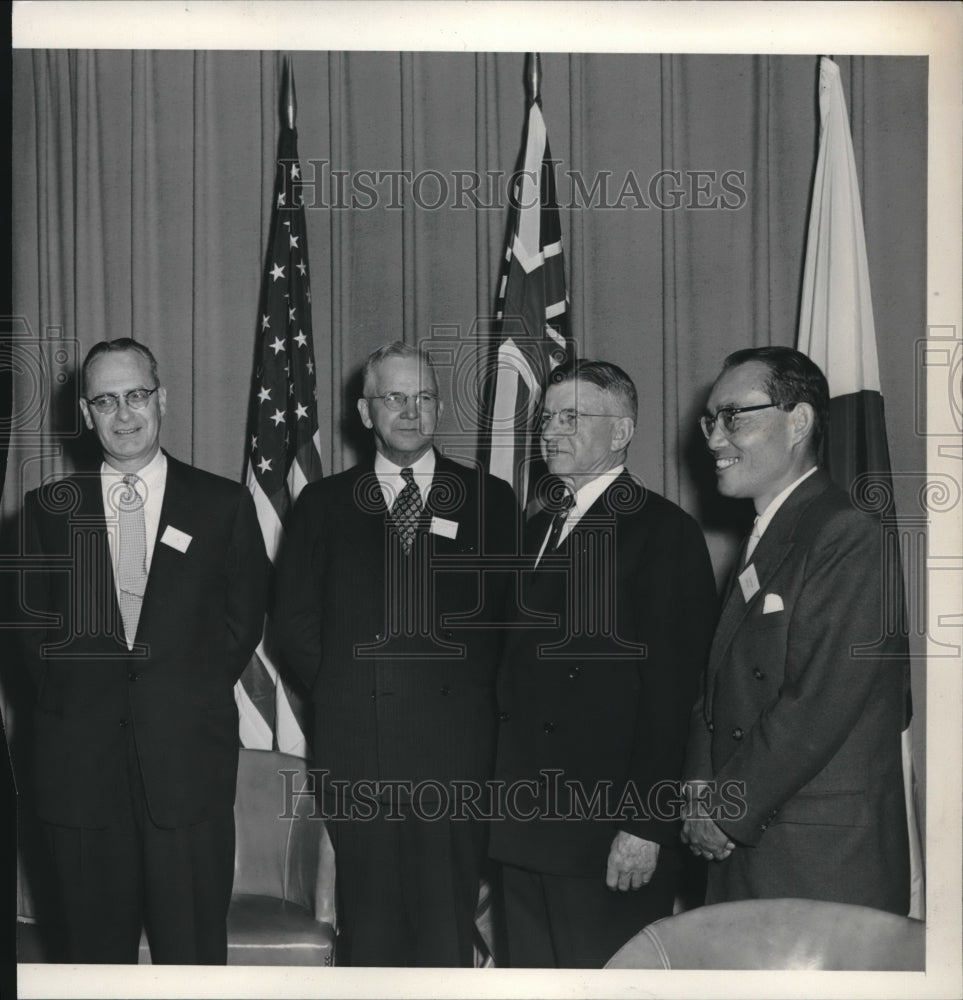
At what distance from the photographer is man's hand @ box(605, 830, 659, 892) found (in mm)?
3012

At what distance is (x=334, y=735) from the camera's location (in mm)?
3225

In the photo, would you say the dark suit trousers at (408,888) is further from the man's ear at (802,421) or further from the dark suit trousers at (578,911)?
the man's ear at (802,421)

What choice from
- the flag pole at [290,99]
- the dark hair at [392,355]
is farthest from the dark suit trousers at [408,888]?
the flag pole at [290,99]

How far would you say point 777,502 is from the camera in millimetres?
3008

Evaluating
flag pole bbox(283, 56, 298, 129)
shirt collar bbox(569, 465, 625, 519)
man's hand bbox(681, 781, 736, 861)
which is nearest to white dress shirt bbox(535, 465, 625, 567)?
shirt collar bbox(569, 465, 625, 519)

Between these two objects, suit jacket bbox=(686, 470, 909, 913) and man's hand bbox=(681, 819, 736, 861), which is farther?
man's hand bbox=(681, 819, 736, 861)

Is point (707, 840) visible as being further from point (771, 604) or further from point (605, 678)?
point (771, 604)

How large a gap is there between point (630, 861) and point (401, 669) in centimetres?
79

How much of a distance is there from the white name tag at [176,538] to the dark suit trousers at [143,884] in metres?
0.55

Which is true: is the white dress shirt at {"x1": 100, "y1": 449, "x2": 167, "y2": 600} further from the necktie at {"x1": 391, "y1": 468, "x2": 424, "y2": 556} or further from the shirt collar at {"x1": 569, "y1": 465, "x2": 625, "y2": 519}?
the shirt collar at {"x1": 569, "y1": 465, "x2": 625, "y2": 519}

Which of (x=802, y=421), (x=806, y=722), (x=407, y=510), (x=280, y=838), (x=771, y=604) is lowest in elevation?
(x=280, y=838)

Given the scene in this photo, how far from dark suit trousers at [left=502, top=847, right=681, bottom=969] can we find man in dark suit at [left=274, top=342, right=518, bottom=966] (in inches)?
6.3

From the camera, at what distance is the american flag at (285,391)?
11.1 feet

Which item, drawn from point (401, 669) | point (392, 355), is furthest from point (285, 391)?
point (401, 669)
